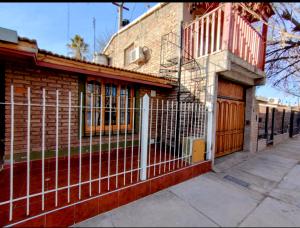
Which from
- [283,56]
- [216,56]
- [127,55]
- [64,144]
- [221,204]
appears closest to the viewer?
[221,204]

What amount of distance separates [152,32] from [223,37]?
388 centimetres

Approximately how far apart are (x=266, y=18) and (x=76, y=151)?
6.23 meters

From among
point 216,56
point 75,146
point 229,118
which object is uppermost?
point 216,56

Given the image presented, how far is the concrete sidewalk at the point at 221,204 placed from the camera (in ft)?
8.96

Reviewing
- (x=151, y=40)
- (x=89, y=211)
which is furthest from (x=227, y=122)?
(x=89, y=211)

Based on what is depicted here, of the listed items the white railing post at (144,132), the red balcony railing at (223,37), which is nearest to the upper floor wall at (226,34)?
the red balcony railing at (223,37)

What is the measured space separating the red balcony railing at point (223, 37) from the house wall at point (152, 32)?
989 millimetres

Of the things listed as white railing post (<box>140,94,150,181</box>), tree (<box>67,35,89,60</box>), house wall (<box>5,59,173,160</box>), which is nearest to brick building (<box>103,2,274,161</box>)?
white railing post (<box>140,94,150,181</box>)

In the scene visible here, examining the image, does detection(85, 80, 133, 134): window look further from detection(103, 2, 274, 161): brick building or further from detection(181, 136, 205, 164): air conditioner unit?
detection(103, 2, 274, 161): brick building

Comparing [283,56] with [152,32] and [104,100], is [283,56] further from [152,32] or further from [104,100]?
[104,100]

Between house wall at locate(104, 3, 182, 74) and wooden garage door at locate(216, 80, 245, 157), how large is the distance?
113 inches

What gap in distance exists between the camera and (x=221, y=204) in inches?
128

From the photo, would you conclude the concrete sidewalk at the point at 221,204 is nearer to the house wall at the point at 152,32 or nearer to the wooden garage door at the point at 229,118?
the wooden garage door at the point at 229,118

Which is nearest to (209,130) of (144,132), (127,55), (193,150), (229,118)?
(193,150)
